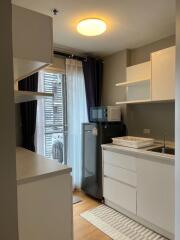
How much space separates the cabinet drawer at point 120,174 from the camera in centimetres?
251

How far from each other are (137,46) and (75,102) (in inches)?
54.9

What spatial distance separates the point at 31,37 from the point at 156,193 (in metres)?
2.05

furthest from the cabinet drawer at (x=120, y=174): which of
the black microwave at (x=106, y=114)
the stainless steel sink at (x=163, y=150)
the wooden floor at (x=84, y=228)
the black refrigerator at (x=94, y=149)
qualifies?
the black microwave at (x=106, y=114)

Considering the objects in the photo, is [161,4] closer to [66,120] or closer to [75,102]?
[75,102]

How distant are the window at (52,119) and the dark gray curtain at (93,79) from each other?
0.44 m

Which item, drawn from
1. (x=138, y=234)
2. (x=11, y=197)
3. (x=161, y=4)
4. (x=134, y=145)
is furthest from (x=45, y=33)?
(x=138, y=234)

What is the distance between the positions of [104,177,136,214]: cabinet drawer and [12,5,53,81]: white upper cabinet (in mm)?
2021

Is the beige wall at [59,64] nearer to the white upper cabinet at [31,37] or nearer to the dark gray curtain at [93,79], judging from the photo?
the dark gray curtain at [93,79]

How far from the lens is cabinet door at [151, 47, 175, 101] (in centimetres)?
236

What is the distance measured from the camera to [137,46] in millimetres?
3191

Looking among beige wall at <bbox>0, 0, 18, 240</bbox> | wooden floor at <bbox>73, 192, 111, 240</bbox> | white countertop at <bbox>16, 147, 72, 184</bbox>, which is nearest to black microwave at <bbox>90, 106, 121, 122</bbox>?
wooden floor at <bbox>73, 192, 111, 240</bbox>

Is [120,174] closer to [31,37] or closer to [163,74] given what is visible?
[163,74]

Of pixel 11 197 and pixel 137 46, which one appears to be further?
pixel 137 46

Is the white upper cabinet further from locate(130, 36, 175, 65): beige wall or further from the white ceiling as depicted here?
locate(130, 36, 175, 65): beige wall
